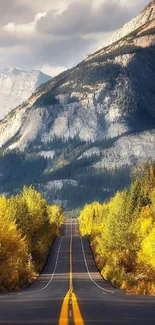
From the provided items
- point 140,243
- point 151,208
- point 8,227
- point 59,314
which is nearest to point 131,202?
point 151,208

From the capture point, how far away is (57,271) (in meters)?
123

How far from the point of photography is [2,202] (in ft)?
284

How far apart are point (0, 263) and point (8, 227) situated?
181 inches

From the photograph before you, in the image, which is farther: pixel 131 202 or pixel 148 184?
pixel 148 184

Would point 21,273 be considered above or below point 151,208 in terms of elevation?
below

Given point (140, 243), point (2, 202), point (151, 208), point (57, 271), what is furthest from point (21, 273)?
point (151, 208)

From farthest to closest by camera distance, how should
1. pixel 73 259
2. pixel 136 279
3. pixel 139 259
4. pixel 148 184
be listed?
pixel 148 184
pixel 73 259
pixel 139 259
pixel 136 279

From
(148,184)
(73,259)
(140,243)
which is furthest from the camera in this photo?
(148,184)

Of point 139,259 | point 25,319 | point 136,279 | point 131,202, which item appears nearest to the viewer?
point 25,319

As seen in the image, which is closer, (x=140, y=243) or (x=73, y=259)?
(x=140, y=243)

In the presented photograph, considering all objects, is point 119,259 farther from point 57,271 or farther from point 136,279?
point 57,271

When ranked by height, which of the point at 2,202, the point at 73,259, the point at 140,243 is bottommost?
the point at 73,259

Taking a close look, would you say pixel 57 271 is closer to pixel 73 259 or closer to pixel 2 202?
pixel 73 259

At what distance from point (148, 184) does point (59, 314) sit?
5490 inches
